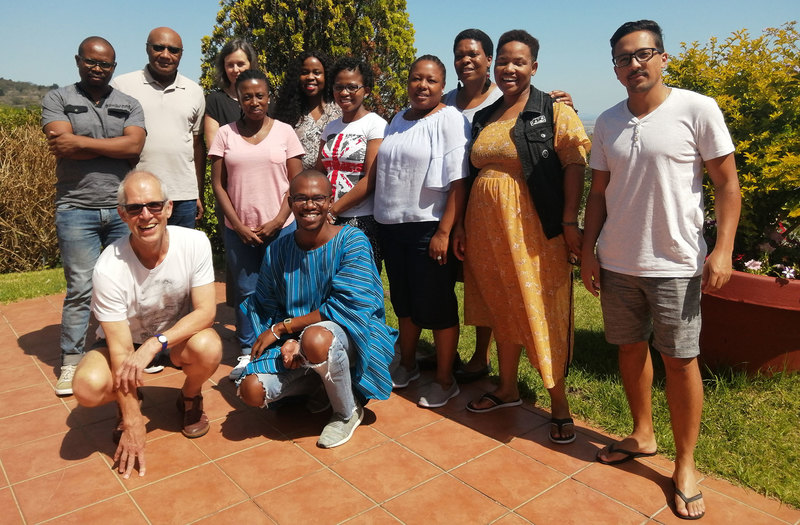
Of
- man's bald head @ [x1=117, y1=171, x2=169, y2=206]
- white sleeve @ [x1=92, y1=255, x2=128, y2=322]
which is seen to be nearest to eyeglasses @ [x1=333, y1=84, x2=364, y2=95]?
man's bald head @ [x1=117, y1=171, x2=169, y2=206]

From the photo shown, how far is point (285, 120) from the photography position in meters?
4.31

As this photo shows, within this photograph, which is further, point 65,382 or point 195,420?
point 65,382

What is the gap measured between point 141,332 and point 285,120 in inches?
74.5

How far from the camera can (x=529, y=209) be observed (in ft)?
9.91

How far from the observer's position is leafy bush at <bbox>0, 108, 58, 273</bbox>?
764 cm

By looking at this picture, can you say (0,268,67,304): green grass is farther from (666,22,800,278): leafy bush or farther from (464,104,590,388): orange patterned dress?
(666,22,800,278): leafy bush

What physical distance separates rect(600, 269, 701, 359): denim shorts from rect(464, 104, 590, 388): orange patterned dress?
34 centimetres

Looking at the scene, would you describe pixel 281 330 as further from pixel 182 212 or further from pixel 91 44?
pixel 91 44

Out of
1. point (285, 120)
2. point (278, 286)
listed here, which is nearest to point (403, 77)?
point (285, 120)

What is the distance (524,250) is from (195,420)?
199cm

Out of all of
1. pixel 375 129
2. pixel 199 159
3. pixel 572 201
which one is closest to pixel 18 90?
pixel 199 159

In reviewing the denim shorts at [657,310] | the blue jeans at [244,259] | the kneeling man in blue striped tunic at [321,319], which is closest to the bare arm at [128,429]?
the kneeling man in blue striped tunic at [321,319]

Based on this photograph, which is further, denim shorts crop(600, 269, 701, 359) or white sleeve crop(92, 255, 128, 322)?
white sleeve crop(92, 255, 128, 322)

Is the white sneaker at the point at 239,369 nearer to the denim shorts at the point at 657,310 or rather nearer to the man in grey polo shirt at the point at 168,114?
the man in grey polo shirt at the point at 168,114
